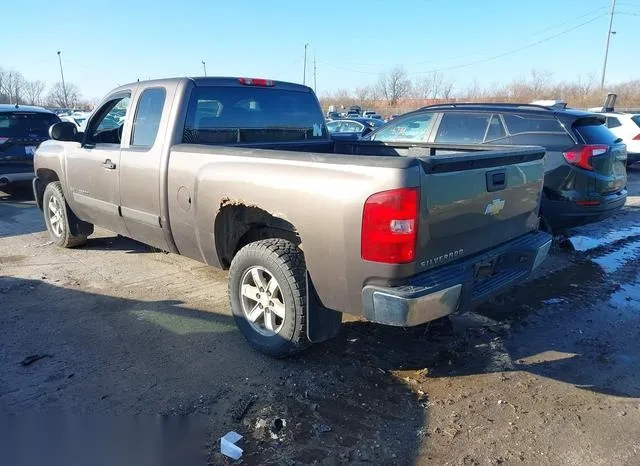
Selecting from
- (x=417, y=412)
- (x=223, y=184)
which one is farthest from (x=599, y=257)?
(x=223, y=184)

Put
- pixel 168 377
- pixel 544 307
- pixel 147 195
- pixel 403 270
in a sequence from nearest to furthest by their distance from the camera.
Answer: pixel 403 270 → pixel 168 377 → pixel 147 195 → pixel 544 307

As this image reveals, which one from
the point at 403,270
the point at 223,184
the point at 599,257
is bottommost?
the point at 599,257

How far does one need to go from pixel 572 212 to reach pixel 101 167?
5.23 m

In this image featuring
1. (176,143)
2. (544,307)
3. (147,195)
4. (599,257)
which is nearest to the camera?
(176,143)

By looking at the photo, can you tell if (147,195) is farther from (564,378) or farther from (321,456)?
(564,378)

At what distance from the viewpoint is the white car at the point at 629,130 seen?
13586mm

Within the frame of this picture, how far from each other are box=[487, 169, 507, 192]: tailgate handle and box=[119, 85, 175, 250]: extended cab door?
258cm

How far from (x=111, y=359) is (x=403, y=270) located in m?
2.27

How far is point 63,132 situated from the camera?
5371 mm

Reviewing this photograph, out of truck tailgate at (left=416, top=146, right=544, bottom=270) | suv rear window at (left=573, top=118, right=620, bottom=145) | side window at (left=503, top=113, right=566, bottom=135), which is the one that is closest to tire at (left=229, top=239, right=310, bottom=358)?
truck tailgate at (left=416, top=146, right=544, bottom=270)

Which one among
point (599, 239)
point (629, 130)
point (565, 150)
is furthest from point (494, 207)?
point (629, 130)

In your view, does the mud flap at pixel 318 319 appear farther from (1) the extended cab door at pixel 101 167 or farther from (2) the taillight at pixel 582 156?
(2) the taillight at pixel 582 156

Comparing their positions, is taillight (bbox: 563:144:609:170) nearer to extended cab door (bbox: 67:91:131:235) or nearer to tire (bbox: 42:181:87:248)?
extended cab door (bbox: 67:91:131:235)

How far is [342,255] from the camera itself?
2.95 metres
